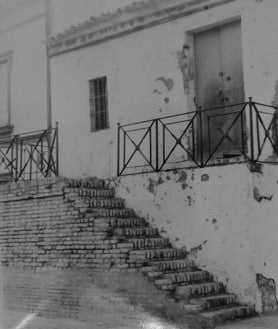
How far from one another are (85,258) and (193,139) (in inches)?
109

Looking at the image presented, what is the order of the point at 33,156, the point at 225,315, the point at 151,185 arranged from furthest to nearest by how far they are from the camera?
the point at 33,156
the point at 151,185
the point at 225,315

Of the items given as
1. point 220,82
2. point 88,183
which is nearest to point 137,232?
point 88,183

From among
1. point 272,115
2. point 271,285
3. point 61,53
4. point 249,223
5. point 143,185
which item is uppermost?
point 61,53

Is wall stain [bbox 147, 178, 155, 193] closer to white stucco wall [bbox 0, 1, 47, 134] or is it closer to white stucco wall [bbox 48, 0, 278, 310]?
white stucco wall [bbox 48, 0, 278, 310]

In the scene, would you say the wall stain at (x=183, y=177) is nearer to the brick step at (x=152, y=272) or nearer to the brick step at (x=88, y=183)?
the brick step at (x=152, y=272)

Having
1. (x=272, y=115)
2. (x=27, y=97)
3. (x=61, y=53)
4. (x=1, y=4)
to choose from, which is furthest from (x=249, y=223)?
(x=1, y=4)

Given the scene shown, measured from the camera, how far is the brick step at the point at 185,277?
9.16m

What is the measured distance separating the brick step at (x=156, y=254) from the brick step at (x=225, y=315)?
1.31 metres

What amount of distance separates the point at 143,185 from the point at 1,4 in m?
7.76

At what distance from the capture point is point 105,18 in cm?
1304

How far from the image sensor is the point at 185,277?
948cm

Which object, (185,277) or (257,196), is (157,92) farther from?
(185,277)

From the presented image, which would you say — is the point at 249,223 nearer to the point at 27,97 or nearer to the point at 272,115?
the point at 272,115

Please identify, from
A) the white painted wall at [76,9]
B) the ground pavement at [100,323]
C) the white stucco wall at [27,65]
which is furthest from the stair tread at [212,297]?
the white stucco wall at [27,65]
